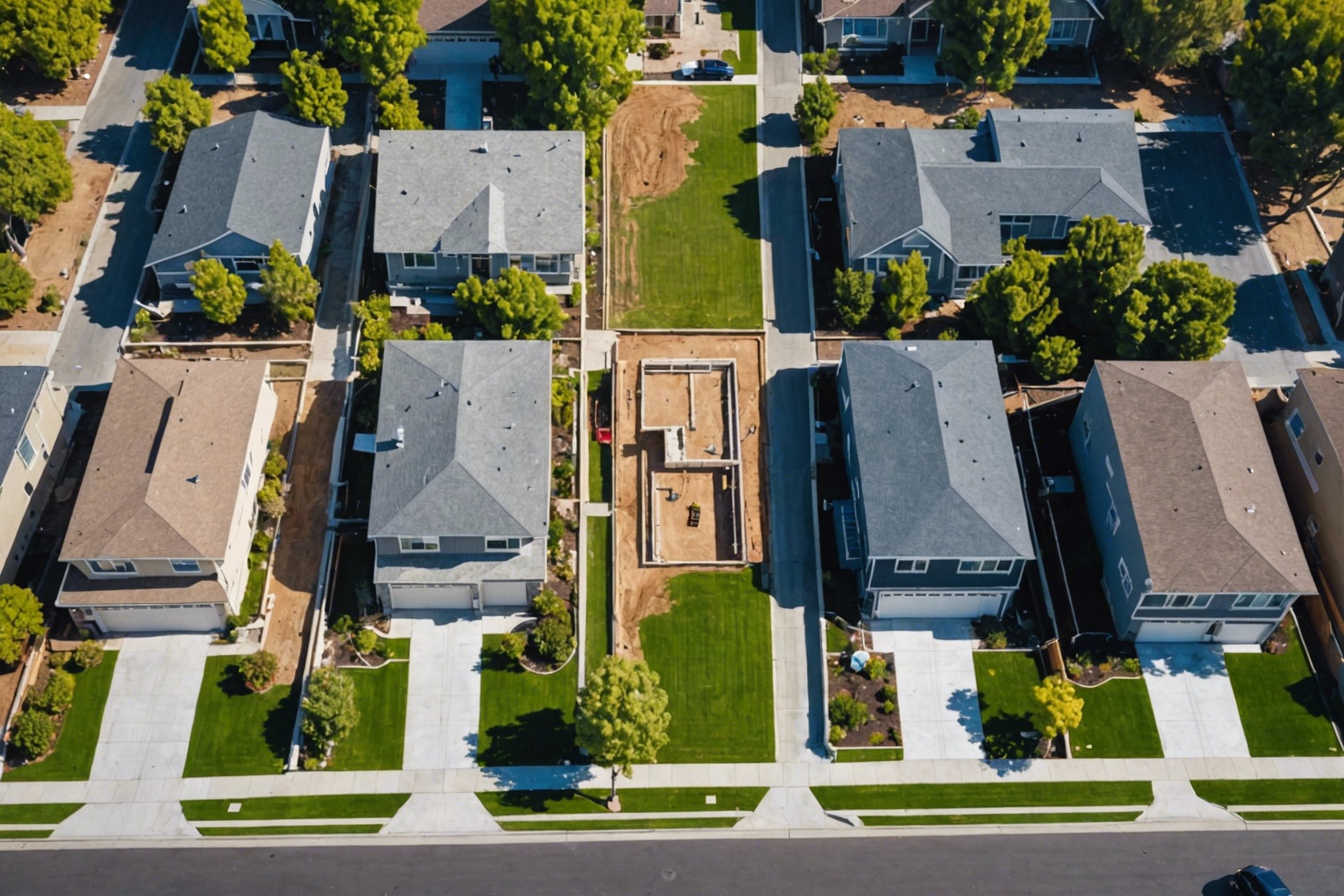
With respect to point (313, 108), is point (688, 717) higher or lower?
lower

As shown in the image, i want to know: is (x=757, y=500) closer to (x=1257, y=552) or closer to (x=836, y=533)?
(x=836, y=533)

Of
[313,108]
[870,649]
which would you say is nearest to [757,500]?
[870,649]

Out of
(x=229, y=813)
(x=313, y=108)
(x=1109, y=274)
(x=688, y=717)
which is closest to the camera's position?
(x=229, y=813)

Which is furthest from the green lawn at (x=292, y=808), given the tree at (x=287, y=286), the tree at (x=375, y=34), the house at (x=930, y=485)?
the tree at (x=375, y=34)

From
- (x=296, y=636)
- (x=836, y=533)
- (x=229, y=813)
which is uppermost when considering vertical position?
(x=836, y=533)

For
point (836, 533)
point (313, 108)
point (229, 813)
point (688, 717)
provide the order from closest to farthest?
point (229, 813), point (688, 717), point (836, 533), point (313, 108)

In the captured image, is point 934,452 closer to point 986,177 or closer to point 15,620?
point 986,177
